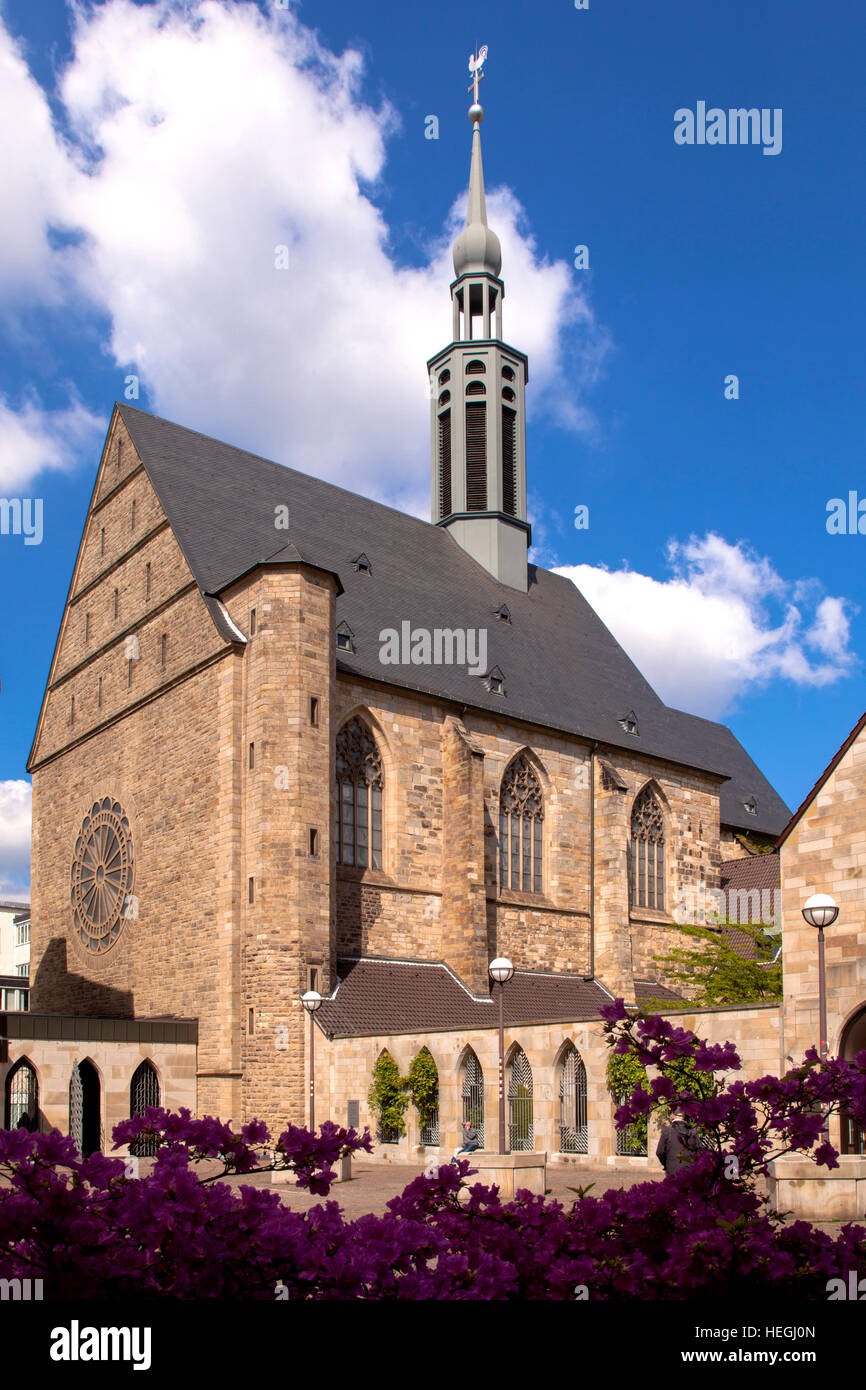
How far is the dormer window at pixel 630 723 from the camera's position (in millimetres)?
35625

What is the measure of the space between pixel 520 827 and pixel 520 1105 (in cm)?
1042

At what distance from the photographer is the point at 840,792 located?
1638 cm

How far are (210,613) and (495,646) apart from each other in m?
9.72

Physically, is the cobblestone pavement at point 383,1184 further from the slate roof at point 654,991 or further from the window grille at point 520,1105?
the slate roof at point 654,991

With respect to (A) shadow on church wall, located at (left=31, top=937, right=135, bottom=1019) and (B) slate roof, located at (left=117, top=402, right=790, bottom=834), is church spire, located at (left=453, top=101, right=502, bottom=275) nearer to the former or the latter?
(B) slate roof, located at (left=117, top=402, right=790, bottom=834)

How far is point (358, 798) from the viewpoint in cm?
2798

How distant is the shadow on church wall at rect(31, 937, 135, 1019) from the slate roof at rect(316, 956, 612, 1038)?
5.67 metres

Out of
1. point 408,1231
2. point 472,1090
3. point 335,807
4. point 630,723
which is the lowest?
point 472,1090

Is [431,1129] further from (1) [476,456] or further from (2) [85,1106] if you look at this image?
(1) [476,456]

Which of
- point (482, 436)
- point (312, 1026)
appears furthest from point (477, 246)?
point (312, 1026)

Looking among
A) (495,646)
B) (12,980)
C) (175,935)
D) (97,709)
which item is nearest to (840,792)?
(175,935)

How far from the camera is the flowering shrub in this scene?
4477 millimetres

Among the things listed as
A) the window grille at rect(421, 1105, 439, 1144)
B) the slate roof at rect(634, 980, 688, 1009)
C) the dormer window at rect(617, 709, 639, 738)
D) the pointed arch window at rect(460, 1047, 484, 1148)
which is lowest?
the window grille at rect(421, 1105, 439, 1144)

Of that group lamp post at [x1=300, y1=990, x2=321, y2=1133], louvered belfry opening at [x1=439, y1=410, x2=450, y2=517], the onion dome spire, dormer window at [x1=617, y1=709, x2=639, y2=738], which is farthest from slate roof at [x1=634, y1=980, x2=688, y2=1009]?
the onion dome spire
